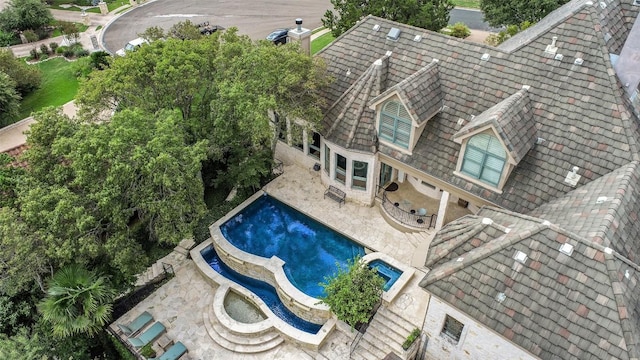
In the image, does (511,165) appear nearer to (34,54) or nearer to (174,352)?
(174,352)

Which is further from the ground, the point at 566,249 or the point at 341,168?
the point at 566,249

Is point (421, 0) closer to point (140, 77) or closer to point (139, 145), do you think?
point (140, 77)

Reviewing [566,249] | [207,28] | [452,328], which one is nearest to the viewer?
[566,249]

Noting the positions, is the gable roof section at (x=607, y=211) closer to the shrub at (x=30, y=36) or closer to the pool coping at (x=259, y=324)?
the pool coping at (x=259, y=324)

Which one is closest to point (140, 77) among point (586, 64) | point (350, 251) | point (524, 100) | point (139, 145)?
point (139, 145)

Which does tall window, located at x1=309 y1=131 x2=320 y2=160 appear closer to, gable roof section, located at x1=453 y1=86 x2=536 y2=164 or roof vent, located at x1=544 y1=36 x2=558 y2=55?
gable roof section, located at x1=453 y1=86 x2=536 y2=164

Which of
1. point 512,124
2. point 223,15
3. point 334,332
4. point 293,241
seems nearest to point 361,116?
point 512,124

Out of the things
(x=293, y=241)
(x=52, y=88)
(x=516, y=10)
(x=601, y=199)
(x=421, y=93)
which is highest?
(x=421, y=93)

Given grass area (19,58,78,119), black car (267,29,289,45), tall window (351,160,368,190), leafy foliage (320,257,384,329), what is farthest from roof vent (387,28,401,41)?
grass area (19,58,78,119)
